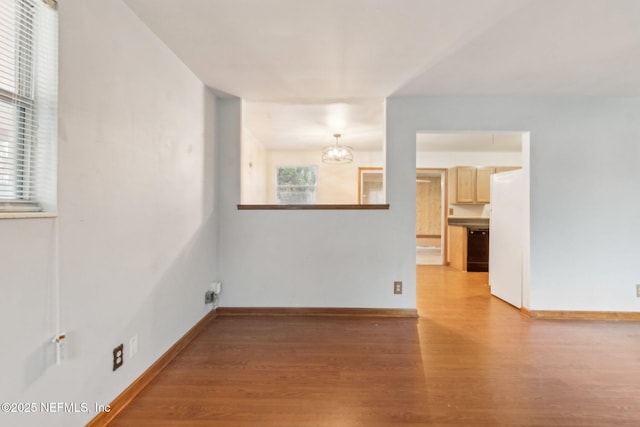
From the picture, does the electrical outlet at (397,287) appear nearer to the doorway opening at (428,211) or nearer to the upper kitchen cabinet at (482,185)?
the upper kitchen cabinet at (482,185)

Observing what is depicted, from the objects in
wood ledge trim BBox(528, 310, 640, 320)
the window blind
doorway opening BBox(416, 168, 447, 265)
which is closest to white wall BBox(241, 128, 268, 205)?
the window blind

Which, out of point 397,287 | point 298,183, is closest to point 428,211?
point 298,183

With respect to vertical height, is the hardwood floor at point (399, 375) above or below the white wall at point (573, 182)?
below

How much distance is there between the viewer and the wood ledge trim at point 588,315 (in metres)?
Answer: 2.99

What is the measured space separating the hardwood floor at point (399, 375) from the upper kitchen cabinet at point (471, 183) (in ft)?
10.1

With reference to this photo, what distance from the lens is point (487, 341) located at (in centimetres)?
251

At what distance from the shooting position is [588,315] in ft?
9.83

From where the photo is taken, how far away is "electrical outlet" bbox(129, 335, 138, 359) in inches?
69.3

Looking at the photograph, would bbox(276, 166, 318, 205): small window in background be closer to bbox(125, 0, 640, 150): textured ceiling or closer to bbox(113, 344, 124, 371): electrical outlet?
bbox(125, 0, 640, 150): textured ceiling

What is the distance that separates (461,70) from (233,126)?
2198 millimetres

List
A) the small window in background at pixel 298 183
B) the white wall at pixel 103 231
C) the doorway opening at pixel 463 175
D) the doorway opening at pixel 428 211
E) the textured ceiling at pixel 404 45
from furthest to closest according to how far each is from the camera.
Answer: the doorway opening at pixel 428 211 → the small window in background at pixel 298 183 → the doorway opening at pixel 463 175 → the textured ceiling at pixel 404 45 → the white wall at pixel 103 231

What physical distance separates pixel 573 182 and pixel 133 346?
4044mm

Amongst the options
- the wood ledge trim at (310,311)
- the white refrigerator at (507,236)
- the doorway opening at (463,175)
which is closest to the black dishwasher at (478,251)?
the doorway opening at (463,175)

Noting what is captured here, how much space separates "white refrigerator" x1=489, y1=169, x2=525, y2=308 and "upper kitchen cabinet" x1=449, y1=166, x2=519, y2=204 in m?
1.88
